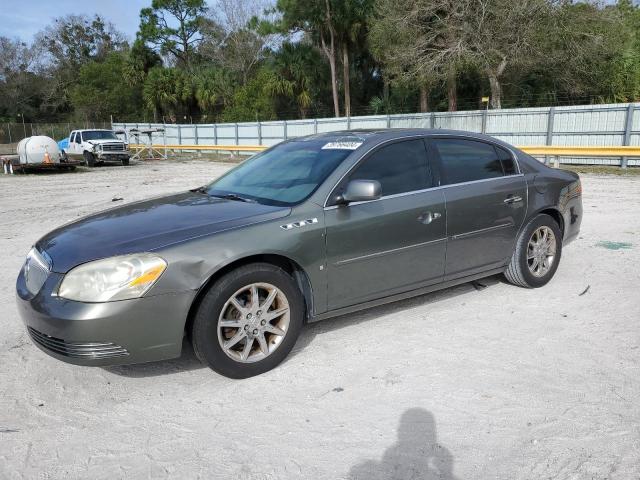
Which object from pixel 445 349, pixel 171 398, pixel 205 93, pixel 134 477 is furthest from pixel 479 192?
pixel 205 93

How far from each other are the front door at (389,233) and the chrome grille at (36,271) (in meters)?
1.81

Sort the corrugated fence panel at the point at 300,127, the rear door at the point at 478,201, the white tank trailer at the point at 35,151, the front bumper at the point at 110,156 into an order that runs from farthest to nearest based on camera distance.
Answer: the corrugated fence panel at the point at 300,127, the front bumper at the point at 110,156, the white tank trailer at the point at 35,151, the rear door at the point at 478,201

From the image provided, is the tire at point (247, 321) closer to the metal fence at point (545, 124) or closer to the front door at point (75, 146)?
the metal fence at point (545, 124)

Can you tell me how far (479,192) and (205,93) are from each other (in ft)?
137

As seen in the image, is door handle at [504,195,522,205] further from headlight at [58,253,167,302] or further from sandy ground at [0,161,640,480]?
headlight at [58,253,167,302]

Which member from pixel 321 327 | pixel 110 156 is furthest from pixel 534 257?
pixel 110 156

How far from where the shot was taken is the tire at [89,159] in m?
25.1

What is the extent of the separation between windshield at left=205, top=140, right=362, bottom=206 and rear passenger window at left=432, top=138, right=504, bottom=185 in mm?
842

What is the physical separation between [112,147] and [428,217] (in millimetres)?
23949

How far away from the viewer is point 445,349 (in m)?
3.80

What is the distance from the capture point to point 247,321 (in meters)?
3.34

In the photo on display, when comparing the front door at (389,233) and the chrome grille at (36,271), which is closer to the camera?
the chrome grille at (36,271)

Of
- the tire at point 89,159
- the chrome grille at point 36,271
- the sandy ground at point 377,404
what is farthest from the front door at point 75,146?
the chrome grille at point 36,271

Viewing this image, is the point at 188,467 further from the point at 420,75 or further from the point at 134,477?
the point at 420,75
